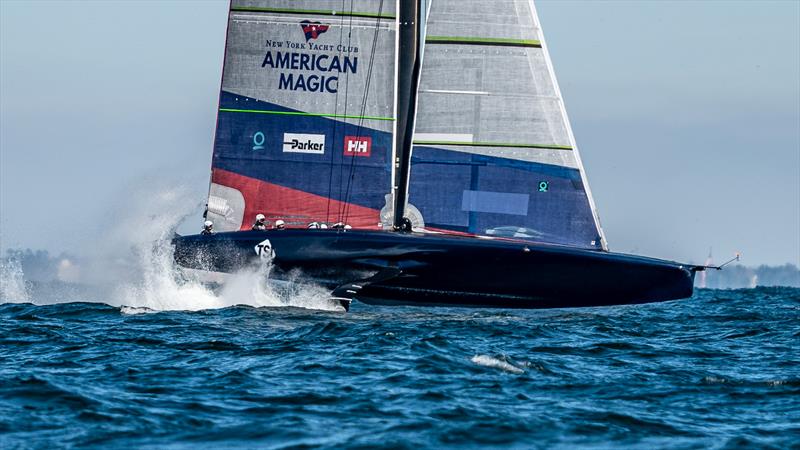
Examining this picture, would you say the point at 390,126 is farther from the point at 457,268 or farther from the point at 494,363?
the point at 494,363

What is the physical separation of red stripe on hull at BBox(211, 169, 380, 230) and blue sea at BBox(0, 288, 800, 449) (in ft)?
9.71

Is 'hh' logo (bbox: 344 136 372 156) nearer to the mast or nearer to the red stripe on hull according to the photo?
the mast

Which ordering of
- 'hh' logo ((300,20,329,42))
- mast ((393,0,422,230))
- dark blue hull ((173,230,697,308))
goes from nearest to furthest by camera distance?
dark blue hull ((173,230,697,308)), 'hh' logo ((300,20,329,42)), mast ((393,0,422,230))

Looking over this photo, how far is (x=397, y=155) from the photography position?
2222 centimetres

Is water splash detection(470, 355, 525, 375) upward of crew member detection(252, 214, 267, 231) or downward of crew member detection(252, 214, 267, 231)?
downward

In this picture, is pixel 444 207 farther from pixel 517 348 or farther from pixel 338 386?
pixel 338 386

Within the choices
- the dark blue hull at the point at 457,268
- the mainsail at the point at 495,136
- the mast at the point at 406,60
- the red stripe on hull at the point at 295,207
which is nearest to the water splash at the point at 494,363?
the dark blue hull at the point at 457,268

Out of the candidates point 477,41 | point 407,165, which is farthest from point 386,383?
point 477,41

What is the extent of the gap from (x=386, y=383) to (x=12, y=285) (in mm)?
15495

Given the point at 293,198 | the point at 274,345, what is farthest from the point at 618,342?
the point at 293,198

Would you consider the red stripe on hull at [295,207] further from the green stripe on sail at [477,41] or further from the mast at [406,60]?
the green stripe on sail at [477,41]

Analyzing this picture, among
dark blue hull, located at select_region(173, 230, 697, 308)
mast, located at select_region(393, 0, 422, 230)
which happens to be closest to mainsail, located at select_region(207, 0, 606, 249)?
mast, located at select_region(393, 0, 422, 230)

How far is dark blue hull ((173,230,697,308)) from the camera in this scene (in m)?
19.9

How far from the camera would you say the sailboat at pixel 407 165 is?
2011 centimetres
